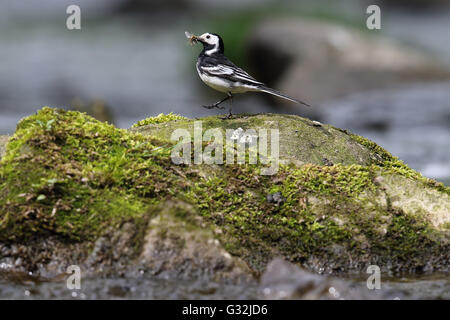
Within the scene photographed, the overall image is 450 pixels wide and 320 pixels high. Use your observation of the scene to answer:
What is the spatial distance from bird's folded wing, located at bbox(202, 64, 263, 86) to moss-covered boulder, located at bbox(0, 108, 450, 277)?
2.15 metres

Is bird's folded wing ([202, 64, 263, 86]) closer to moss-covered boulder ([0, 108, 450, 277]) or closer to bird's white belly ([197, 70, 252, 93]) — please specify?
bird's white belly ([197, 70, 252, 93])

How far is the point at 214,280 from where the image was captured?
4.45 metres

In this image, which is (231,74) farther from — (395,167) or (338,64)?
(338,64)

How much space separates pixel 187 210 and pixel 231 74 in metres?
2.99

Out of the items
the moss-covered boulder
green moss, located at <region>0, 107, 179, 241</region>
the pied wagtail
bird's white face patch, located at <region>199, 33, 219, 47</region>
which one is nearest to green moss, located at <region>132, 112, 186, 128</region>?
the pied wagtail

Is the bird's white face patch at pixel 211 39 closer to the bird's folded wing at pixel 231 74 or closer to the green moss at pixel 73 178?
the bird's folded wing at pixel 231 74

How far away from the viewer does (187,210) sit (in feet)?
15.4

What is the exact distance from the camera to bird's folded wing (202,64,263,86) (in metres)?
7.20

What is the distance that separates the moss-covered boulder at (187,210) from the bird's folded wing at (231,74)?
7.04 feet

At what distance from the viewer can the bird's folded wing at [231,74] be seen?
7200 mm

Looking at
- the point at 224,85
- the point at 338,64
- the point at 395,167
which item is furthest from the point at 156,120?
the point at 338,64

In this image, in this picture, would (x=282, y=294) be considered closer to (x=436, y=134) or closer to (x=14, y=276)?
(x=14, y=276)
